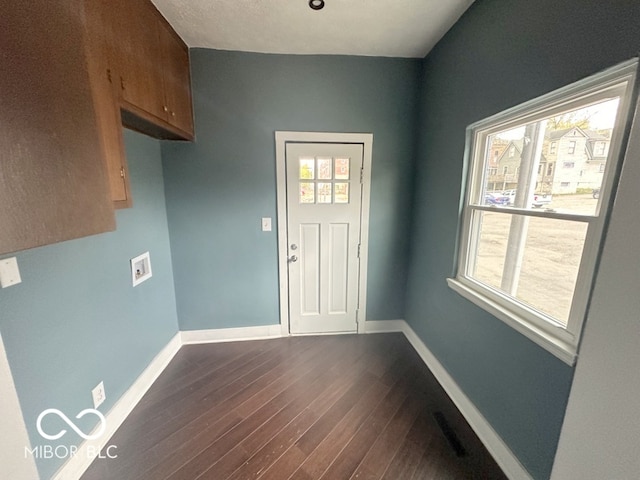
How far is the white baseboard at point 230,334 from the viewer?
251 cm

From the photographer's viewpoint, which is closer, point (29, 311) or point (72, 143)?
point (72, 143)

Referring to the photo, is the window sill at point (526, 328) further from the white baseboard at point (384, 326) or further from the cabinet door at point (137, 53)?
the cabinet door at point (137, 53)

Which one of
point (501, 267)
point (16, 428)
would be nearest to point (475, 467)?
point (501, 267)

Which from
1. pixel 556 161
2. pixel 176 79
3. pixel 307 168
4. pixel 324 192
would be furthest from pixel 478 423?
pixel 176 79

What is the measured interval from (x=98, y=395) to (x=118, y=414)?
0.84 feet

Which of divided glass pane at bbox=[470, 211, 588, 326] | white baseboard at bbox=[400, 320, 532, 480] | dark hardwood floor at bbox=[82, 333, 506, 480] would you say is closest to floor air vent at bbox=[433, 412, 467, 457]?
dark hardwood floor at bbox=[82, 333, 506, 480]

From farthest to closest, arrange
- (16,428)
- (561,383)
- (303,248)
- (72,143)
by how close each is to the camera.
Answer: (303,248) → (561,383) → (16,428) → (72,143)

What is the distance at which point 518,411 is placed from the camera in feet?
4.27

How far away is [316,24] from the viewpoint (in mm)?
1802

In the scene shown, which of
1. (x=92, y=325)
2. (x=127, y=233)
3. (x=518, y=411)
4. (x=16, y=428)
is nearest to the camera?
(x=16, y=428)

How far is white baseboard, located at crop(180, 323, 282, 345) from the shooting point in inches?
99.0

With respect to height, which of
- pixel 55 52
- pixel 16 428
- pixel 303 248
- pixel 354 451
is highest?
pixel 55 52

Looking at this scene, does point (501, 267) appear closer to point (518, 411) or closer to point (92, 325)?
point (518, 411)

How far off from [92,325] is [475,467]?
2345 millimetres
